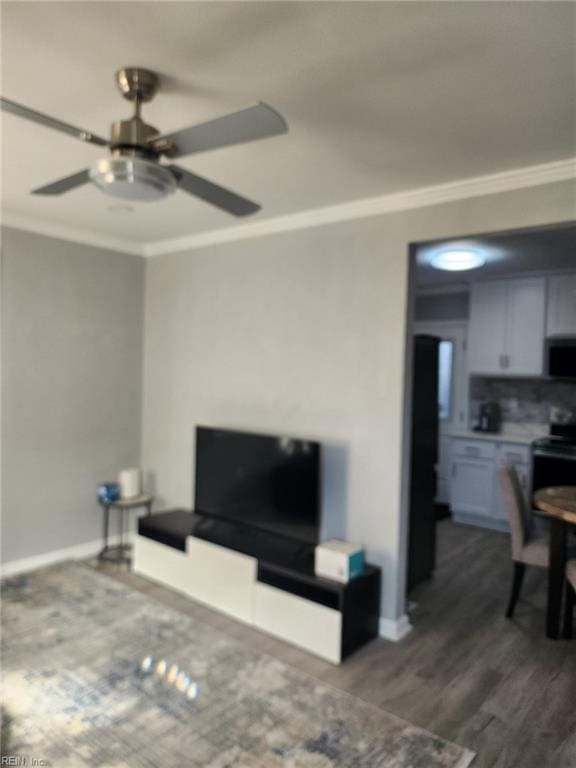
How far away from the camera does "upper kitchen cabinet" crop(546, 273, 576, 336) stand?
490cm

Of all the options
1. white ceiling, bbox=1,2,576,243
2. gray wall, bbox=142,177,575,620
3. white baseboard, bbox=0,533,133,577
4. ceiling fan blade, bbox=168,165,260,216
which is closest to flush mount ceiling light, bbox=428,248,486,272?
gray wall, bbox=142,177,575,620

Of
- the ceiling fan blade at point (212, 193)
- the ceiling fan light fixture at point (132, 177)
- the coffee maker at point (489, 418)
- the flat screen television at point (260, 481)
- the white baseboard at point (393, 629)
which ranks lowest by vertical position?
the white baseboard at point (393, 629)

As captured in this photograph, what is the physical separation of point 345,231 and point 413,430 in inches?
53.8

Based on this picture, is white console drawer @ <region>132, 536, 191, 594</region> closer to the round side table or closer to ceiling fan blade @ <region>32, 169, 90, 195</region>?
the round side table

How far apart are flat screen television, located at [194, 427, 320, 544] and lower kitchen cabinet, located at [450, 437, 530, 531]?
2.72 metres

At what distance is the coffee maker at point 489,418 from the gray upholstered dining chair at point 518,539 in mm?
2184

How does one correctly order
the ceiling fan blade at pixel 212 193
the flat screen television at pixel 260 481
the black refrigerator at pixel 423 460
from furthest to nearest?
the black refrigerator at pixel 423 460 → the flat screen television at pixel 260 481 → the ceiling fan blade at pixel 212 193

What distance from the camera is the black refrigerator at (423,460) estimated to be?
359 centimetres

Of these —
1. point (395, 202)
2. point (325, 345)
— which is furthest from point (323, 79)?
point (325, 345)

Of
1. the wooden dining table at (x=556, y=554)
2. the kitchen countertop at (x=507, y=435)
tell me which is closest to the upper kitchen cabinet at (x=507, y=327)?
the kitchen countertop at (x=507, y=435)

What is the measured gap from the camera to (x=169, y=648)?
2.96m

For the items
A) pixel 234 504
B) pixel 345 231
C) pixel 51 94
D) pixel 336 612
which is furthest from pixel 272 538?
pixel 51 94

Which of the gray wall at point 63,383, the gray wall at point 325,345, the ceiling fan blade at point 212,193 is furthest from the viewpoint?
the gray wall at point 63,383

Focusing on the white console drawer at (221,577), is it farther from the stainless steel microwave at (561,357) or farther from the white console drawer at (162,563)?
the stainless steel microwave at (561,357)
